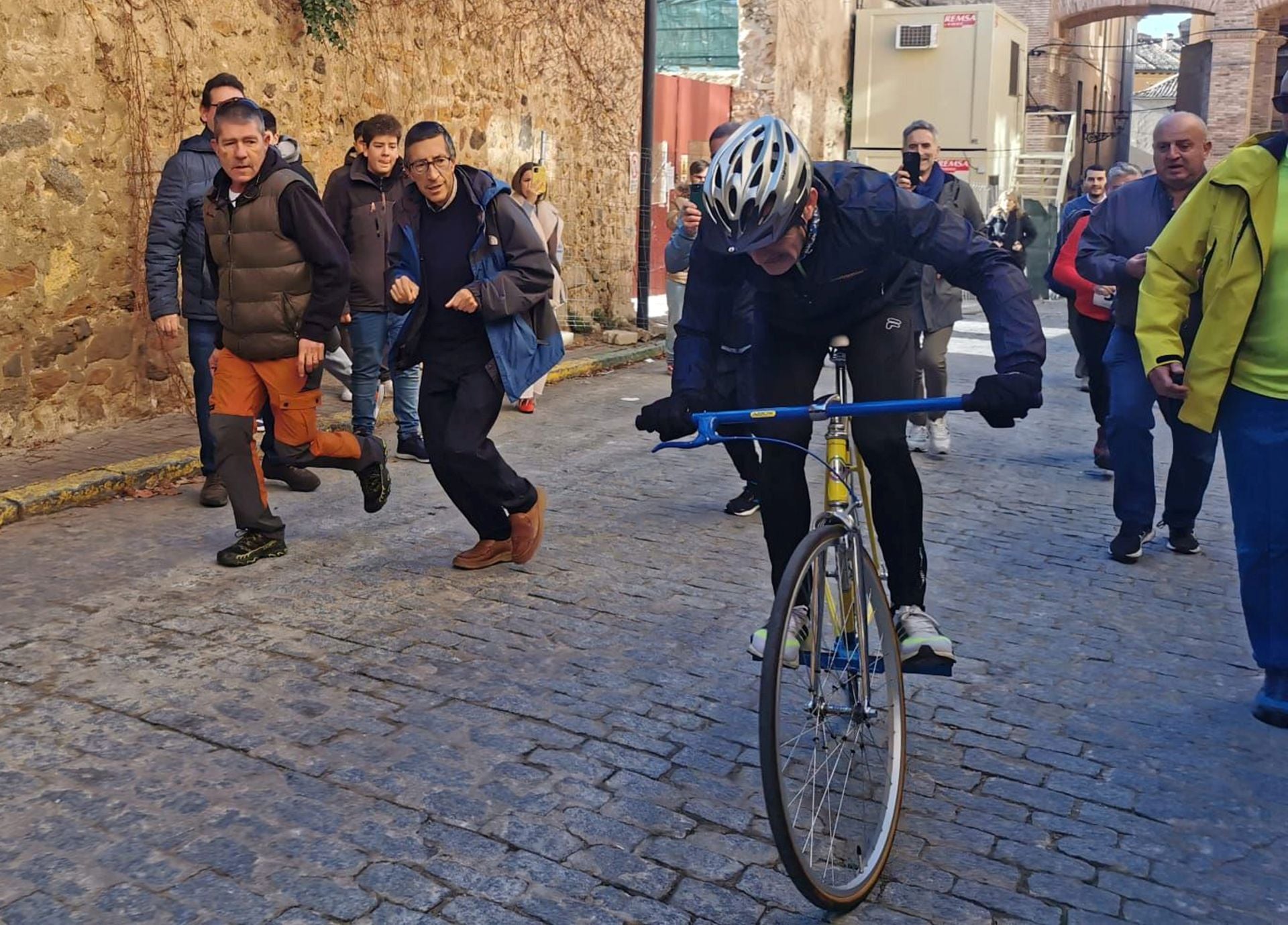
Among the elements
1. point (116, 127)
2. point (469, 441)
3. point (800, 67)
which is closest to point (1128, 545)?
point (469, 441)

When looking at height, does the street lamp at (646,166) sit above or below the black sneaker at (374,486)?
above

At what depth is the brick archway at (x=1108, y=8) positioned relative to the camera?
33938mm

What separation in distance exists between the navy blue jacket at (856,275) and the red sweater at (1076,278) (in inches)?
176

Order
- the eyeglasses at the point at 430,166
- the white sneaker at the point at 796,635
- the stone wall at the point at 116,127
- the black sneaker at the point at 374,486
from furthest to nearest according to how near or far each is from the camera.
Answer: the stone wall at the point at 116,127 → the black sneaker at the point at 374,486 → the eyeglasses at the point at 430,166 → the white sneaker at the point at 796,635

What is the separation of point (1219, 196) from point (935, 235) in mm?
1334

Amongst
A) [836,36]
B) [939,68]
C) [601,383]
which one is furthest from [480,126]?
[939,68]

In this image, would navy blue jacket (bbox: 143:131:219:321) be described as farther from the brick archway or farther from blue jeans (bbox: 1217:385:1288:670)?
the brick archway

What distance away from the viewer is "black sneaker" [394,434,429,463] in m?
8.31

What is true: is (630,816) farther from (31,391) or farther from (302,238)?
(31,391)

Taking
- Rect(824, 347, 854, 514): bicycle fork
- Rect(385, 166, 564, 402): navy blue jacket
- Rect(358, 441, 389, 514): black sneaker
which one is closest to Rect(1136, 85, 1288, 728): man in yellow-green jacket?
Rect(824, 347, 854, 514): bicycle fork

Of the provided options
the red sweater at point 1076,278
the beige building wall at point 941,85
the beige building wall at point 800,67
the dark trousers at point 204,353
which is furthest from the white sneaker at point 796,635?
the beige building wall at point 941,85

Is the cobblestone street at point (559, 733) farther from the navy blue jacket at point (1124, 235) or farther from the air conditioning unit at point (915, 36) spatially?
the air conditioning unit at point (915, 36)

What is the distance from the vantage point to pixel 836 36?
24.3 m

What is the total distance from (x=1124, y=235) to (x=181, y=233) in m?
4.58
